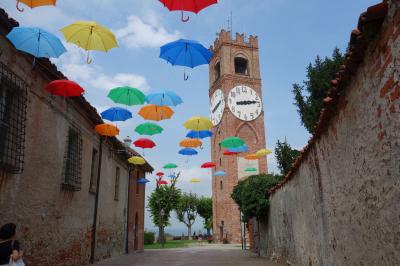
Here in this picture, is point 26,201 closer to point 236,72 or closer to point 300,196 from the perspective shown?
point 300,196

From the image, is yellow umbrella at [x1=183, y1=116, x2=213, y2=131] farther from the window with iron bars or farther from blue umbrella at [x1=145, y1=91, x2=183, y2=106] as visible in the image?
the window with iron bars

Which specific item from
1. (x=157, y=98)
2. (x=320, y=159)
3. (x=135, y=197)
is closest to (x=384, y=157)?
(x=320, y=159)

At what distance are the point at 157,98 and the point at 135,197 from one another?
12903mm

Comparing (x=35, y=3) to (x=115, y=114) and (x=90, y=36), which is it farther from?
(x=115, y=114)

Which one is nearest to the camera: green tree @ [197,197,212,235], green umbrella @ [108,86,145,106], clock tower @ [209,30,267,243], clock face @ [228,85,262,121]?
green umbrella @ [108,86,145,106]

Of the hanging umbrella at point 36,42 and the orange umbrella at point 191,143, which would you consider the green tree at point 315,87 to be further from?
the hanging umbrella at point 36,42

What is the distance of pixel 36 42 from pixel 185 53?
11.9 feet

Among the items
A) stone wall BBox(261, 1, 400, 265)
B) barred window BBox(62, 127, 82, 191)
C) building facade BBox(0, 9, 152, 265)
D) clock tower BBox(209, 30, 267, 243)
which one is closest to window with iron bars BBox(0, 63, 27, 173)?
building facade BBox(0, 9, 152, 265)

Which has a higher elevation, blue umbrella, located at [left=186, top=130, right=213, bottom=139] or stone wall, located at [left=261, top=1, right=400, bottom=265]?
blue umbrella, located at [left=186, top=130, right=213, bottom=139]

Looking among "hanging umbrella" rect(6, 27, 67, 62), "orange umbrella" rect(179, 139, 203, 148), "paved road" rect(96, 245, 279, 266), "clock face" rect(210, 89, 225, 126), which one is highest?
"clock face" rect(210, 89, 225, 126)

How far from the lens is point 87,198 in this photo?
13.6m

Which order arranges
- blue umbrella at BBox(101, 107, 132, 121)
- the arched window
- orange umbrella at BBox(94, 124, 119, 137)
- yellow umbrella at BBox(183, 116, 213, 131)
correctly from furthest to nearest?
the arched window < yellow umbrella at BBox(183, 116, 213, 131) < orange umbrella at BBox(94, 124, 119, 137) < blue umbrella at BBox(101, 107, 132, 121)

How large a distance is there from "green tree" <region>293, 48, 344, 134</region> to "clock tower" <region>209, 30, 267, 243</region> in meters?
21.1

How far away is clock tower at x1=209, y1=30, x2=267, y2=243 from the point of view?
119 ft
